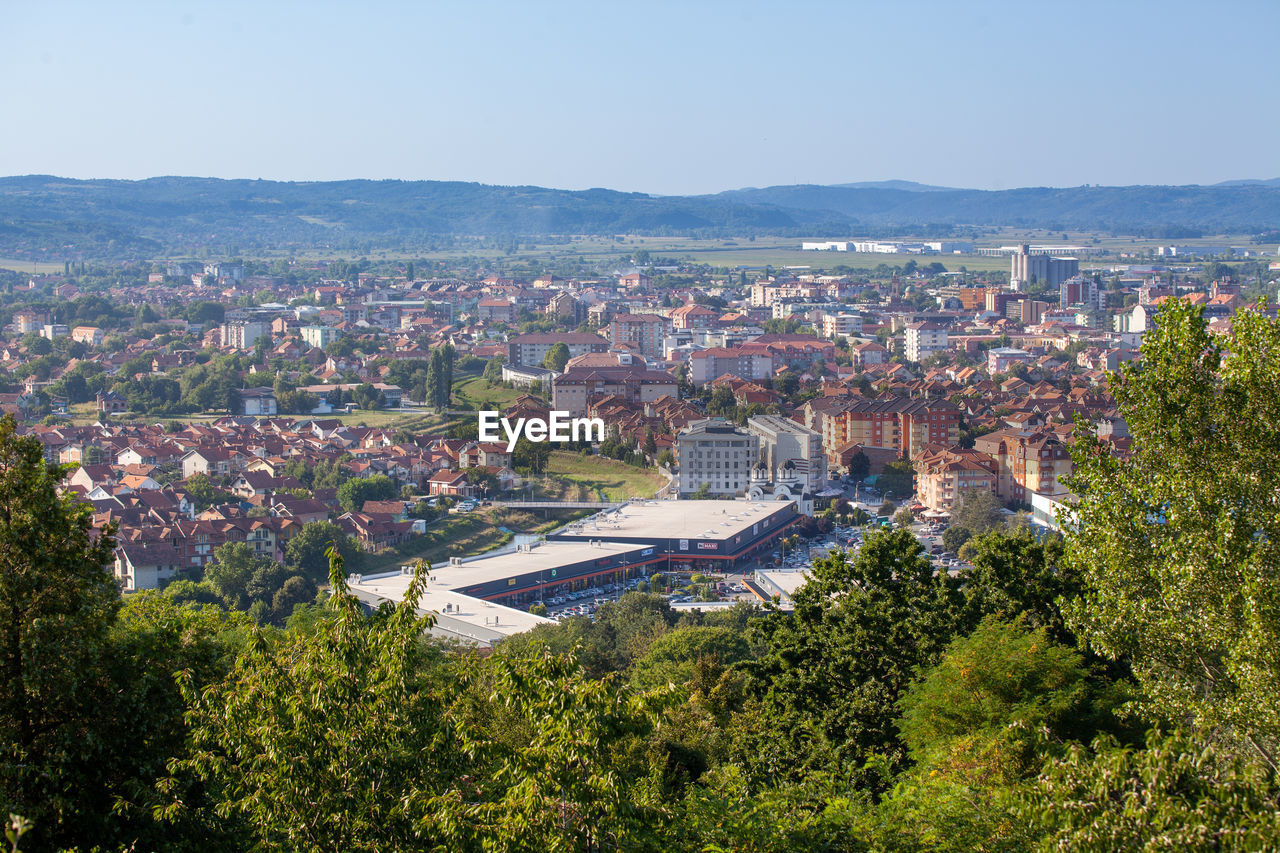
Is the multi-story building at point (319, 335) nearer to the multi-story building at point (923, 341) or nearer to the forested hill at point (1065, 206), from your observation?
the multi-story building at point (923, 341)

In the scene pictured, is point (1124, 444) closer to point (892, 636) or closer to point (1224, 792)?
point (892, 636)

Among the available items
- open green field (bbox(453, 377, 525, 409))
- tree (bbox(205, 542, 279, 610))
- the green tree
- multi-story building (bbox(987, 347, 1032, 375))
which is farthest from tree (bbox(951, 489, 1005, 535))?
multi-story building (bbox(987, 347, 1032, 375))

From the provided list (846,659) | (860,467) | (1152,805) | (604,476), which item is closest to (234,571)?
(604,476)

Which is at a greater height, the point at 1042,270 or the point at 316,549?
the point at 1042,270

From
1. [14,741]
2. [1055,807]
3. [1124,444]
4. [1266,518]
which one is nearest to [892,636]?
[1266,518]

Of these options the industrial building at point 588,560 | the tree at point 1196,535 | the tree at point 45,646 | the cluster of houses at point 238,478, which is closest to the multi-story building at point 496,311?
the cluster of houses at point 238,478

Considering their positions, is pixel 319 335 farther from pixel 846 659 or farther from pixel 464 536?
pixel 846 659

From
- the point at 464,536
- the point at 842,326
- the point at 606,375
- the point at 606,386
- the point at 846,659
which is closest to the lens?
the point at 846,659
